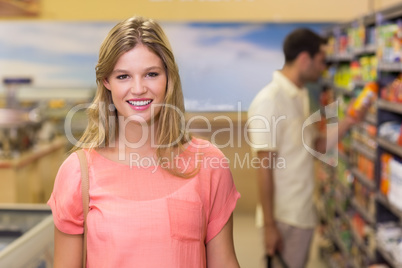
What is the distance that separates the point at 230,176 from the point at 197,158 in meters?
0.09

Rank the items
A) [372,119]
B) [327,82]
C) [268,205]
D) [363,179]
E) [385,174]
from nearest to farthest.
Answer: [268,205]
[385,174]
[372,119]
[363,179]
[327,82]

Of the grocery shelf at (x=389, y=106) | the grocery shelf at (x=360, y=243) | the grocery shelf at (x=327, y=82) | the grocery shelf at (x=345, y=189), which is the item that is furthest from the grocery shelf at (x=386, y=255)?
the grocery shelf at (x=327, y=82)

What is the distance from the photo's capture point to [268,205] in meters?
2.41

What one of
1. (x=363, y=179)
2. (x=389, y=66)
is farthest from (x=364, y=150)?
(x=389, y=66)

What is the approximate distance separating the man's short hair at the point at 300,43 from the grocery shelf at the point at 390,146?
0.59 metres

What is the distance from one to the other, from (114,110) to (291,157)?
130 cm

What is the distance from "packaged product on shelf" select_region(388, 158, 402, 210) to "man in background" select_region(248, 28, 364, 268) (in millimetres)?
312

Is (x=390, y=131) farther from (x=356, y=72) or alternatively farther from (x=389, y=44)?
(x=356, y=72)

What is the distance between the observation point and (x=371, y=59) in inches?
134

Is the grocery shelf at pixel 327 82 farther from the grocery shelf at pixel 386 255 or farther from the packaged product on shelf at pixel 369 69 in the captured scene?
the grocery shelf at pixel 386 255

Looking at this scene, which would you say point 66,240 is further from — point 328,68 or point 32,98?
point 32,98

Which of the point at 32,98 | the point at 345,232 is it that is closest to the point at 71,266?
the point at 345,232

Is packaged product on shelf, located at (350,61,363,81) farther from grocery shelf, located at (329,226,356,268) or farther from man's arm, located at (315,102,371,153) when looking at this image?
grocery shelf, located at (329,226,356,268)

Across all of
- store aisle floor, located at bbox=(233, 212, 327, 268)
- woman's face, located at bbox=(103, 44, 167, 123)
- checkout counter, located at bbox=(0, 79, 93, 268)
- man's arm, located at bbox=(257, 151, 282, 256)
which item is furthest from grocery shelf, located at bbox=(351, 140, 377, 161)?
woman's face, located at bbox=(103, 44, 167, 123)
